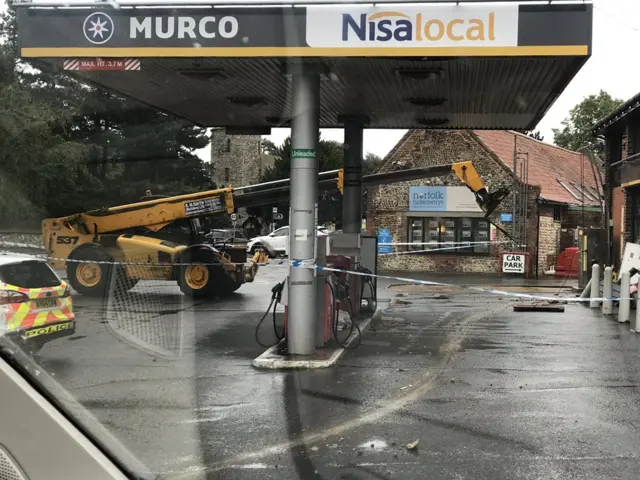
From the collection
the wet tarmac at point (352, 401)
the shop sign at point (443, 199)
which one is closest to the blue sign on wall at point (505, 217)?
the shop sign at point (443, 199)

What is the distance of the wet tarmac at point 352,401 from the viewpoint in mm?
4340

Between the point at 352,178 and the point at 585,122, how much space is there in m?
13.2

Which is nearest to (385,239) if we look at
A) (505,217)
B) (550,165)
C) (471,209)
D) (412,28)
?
(471,209)

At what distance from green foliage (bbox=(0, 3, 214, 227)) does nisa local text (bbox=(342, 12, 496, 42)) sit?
243 centimetres

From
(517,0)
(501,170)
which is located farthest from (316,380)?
(501,170)

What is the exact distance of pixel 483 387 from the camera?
6629 mm

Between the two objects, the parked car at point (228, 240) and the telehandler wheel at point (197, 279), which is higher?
the parked car at point (228, 240)

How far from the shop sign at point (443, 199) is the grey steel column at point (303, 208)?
17.4 m

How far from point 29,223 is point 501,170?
22.5m

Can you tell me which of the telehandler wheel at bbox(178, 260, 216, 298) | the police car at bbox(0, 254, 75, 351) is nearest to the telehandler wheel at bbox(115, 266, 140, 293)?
the telehandler wheel at bbox(178, 260, 216, 298)

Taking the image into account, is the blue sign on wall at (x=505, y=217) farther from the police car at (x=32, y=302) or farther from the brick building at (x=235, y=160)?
the police car at (x=32, y=302)

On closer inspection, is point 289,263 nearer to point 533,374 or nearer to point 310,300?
point 310,300

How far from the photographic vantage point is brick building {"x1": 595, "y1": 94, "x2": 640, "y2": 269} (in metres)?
16.7

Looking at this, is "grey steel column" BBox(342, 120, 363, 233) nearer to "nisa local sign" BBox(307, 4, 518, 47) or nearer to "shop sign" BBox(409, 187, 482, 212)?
"nisa local sign" BBox(307, 4, 518, 47)
